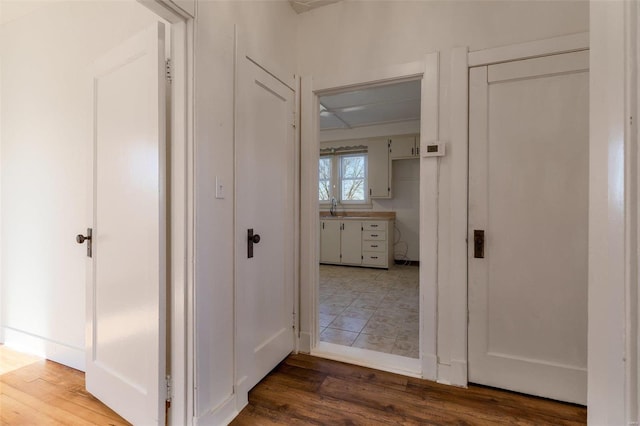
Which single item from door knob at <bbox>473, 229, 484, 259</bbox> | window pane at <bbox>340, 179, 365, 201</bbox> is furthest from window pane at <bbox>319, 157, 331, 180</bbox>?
door knob at <bbox>473, 229, 484, 259</bbox>

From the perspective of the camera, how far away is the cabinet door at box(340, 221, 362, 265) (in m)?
5.33

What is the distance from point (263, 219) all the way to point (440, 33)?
1675 mm

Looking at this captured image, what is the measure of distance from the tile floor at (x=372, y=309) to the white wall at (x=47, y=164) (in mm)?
2026

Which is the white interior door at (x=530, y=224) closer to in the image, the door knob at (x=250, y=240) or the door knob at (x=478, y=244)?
the door knob at (x=478, y=244)

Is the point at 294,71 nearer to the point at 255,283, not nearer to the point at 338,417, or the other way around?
the point at 255,283

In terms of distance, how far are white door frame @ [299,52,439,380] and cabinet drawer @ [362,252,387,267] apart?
10.0 ft

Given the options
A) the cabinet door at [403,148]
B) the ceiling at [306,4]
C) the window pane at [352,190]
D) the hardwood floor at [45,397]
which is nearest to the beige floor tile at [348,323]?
the hardwood floor at [45,397]

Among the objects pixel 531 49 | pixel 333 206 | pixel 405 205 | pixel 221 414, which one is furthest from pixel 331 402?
pixel 333 206

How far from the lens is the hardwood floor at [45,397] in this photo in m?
1.56

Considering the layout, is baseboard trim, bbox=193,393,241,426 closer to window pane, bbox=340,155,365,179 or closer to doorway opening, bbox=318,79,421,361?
doorway opening, bbox=318,79,421,361

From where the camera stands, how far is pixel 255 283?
1.84 metres

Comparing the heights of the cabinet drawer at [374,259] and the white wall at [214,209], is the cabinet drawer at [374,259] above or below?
below

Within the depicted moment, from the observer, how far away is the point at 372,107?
453cm
